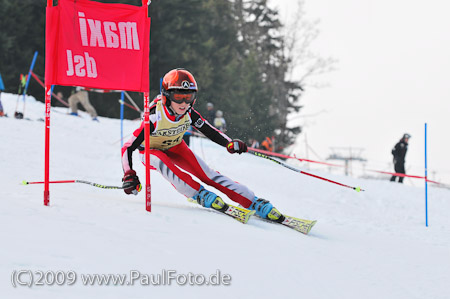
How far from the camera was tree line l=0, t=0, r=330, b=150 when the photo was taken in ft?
78.9

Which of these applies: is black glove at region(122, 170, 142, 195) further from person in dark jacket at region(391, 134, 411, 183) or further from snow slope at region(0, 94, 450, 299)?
person in dark jacket at region(391, 134, 411, 183)

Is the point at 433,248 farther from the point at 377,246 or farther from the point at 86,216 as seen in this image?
the point at 86,216

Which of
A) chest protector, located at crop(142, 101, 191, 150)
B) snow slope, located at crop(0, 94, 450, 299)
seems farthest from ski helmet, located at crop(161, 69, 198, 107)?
snow slope, located at crop(0, 94, 450, 299)

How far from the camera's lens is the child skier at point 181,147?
5816 mm

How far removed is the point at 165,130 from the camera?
6.04 metres

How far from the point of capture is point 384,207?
38.3ft

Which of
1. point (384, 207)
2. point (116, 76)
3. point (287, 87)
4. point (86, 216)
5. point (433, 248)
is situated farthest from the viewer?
point (287, 87)

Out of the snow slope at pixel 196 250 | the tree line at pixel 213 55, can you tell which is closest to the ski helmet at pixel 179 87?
the snow slope at pixel 196 250

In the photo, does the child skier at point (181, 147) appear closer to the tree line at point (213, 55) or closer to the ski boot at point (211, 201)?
the ski boot at point (211, 201)

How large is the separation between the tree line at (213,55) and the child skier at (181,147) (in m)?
11.2

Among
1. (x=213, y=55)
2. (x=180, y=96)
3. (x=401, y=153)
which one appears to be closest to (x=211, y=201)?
(x=180, y=96)

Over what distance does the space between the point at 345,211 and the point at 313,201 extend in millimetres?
744

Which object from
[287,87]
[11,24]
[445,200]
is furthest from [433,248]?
[287,87]

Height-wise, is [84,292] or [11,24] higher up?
[11,24]
